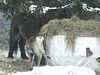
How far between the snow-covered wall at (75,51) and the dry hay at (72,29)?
0.35 feet

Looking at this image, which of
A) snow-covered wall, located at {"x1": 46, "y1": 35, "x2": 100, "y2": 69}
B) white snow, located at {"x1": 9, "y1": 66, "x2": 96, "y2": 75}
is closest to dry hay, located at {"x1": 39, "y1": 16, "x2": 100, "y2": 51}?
snow-covered wall, located at {"x1": 46, "y1": 35, "x2": 100, "y2": 69}

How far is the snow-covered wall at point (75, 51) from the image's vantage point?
6273mm

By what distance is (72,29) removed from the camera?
6.34 m

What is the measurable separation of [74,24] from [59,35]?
485 millimetres

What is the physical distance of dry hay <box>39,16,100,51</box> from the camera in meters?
6.29

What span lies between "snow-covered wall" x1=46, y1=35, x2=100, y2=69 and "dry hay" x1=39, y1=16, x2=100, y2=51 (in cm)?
11

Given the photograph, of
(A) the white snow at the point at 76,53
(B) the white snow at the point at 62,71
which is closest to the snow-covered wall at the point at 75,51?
(A) the white snow at the point at 76,53

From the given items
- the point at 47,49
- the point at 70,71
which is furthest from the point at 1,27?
the point at 70,71

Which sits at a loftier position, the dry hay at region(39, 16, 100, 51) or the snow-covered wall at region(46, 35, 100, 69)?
the dry hay at region(39, 16, 100, 51)

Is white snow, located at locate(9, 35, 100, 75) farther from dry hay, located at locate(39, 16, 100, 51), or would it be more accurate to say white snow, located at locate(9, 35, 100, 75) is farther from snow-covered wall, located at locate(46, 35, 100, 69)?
dry hay, located at locate(39, 16, 100, 51)

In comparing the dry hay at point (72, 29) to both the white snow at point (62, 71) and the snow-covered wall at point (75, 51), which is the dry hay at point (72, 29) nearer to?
the snow-covered wall at point (75, 51)

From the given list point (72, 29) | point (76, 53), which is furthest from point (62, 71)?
point (72, 29)

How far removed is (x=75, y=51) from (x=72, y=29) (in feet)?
1.87

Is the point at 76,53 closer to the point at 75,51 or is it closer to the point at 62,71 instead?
the point at 75,51
